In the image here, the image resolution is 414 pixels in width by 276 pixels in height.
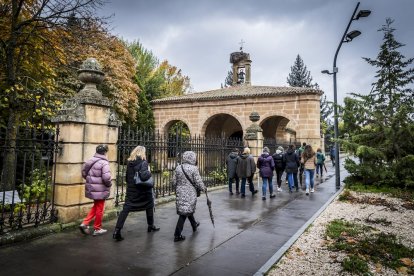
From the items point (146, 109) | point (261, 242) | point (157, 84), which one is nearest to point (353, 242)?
point (261, 242)

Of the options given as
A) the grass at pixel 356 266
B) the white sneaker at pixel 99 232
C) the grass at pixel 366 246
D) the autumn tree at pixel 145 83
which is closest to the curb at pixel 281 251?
the grass at pixel 366 246

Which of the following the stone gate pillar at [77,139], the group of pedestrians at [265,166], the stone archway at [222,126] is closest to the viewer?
the stone gate pillar at [77,139]

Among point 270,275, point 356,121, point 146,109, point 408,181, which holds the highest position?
point 146,109

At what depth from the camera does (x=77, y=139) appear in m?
5.49

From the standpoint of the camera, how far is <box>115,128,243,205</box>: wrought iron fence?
715 cm

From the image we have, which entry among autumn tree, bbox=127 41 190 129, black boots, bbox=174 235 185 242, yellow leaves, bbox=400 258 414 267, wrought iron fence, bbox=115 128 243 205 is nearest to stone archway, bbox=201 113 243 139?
autumn tree, bbox=127 41 190 129

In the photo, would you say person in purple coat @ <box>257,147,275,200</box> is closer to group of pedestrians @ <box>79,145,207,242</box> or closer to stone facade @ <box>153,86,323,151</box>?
group of pedestrians @ <box>79,145,207,242</box>

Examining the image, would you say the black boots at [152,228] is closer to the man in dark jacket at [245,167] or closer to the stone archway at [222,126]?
the man in dark jacket at [245,167]

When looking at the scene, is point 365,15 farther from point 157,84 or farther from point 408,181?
point 157,84

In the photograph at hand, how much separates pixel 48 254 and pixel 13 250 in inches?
23.3

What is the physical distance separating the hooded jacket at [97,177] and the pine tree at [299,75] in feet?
159

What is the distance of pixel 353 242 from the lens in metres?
4.82

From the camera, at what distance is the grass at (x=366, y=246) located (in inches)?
157

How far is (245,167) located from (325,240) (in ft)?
13.6
